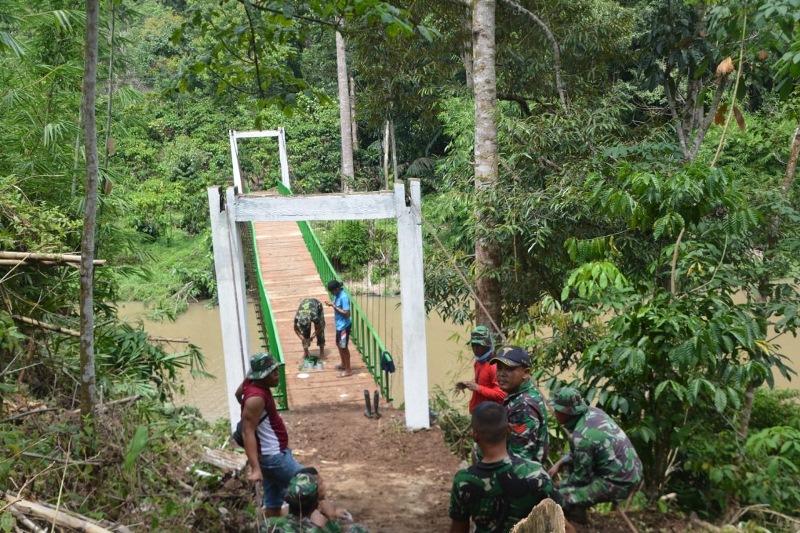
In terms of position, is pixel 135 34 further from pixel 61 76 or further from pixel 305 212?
pixel 305 212

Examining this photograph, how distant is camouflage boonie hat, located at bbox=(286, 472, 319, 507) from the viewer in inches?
109

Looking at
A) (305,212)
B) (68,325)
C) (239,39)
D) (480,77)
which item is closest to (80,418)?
(68,325)

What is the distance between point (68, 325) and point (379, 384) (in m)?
2.97

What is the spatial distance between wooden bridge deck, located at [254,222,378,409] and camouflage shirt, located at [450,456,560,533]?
12.7 ft

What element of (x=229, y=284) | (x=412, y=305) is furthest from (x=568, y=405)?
(x=229, y=284)

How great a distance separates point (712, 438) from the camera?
164 inches

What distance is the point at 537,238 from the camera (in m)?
6.00

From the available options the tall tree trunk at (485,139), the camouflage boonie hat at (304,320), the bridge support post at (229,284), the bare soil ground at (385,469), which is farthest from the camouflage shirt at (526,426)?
the camouflage boonie hat at (304,320)

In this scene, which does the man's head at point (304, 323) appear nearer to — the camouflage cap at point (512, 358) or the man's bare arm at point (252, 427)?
the man's bare arm at point (252, 427)

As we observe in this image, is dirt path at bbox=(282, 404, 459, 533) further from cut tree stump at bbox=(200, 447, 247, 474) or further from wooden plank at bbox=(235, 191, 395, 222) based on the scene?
wooden plank at bbox=(235, 191, 395, 222)

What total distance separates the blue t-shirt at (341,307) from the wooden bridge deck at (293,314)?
1.89ft

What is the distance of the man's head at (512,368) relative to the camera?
3270 mm

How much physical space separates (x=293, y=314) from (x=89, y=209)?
216 inches

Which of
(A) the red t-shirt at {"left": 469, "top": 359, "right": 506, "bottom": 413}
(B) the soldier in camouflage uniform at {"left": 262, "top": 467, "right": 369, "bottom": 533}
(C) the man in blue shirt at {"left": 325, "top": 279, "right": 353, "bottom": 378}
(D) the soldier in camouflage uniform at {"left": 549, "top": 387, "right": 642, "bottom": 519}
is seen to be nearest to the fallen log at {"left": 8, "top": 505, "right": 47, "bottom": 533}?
(B) the soldier in camouflage uniform at {"left": 262, "top": 467, "right": 369, "bottom": 533}
